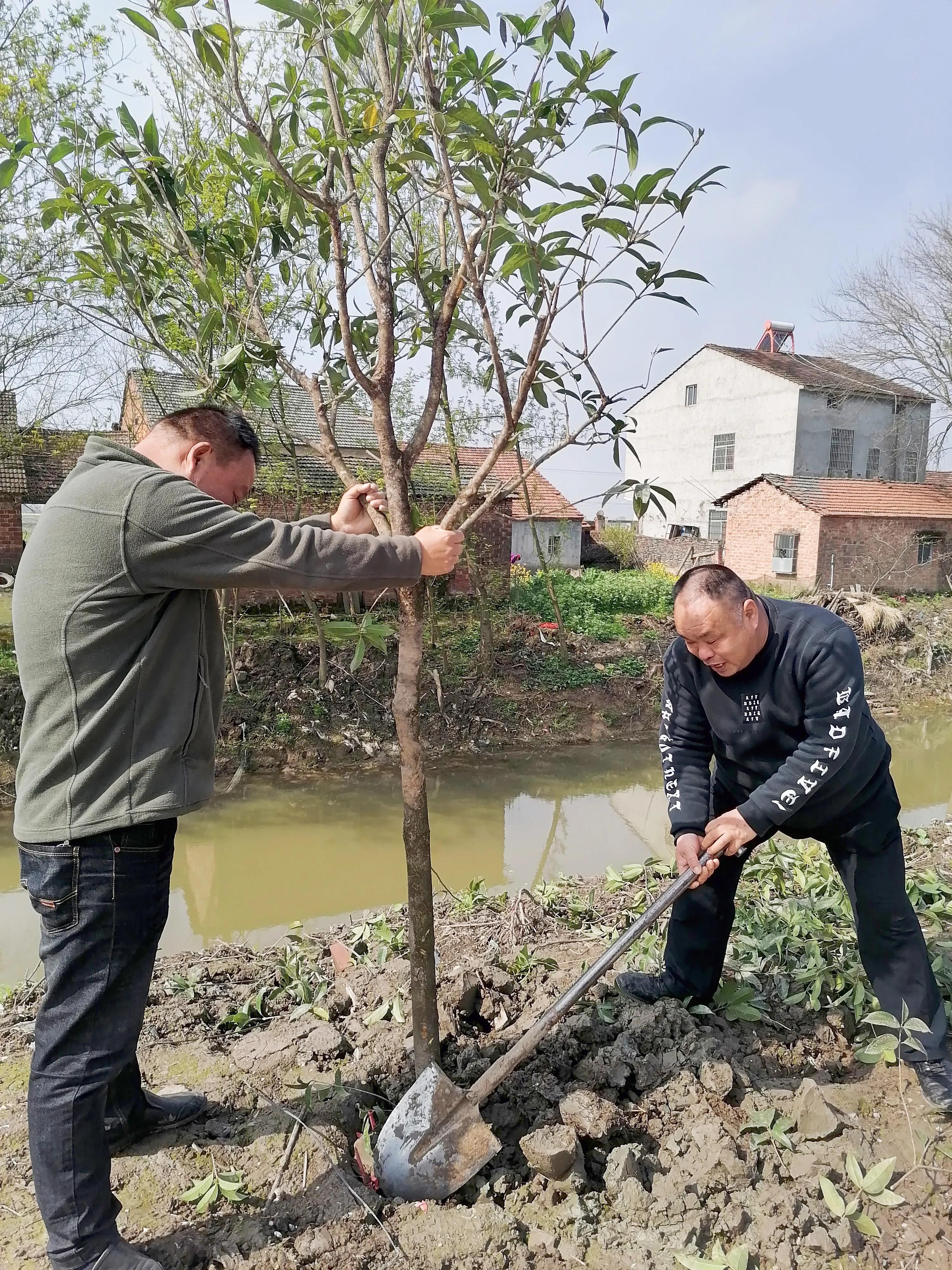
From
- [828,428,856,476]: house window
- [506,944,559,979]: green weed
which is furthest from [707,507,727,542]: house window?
[506,944,559,979]: green weed

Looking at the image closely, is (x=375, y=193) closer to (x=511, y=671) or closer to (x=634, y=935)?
(x=634, y=935)

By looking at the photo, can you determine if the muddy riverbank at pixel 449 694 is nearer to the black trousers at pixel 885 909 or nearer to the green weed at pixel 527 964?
the green weed at pixel 527 964

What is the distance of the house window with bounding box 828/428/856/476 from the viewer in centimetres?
2381

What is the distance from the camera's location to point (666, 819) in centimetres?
771

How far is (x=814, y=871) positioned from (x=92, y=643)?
13.0 ft

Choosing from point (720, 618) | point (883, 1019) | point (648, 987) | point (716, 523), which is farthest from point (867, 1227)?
point (716, 523)

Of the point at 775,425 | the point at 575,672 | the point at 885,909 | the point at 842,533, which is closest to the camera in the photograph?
the point at 885,909

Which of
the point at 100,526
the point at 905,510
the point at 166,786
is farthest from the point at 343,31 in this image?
the point at 905,510

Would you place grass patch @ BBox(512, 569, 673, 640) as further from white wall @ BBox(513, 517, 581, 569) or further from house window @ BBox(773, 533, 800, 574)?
house window @ BBox(773, 533, 800, 574)

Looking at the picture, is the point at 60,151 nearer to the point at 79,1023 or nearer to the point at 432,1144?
the point at 79,1023

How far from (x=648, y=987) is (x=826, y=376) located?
25753mm

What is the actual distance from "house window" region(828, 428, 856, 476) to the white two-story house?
3cm

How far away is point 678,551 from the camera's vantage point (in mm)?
22391

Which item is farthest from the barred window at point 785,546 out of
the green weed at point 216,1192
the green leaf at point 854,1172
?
the green weed at point 216,1192
